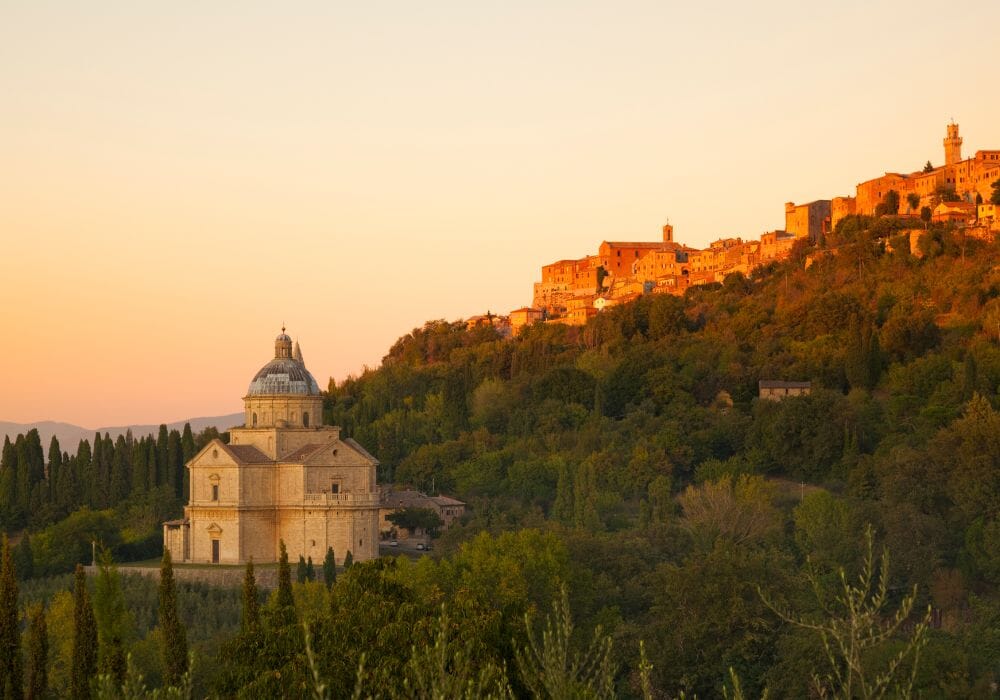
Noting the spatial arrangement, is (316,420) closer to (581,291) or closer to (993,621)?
(993,621)

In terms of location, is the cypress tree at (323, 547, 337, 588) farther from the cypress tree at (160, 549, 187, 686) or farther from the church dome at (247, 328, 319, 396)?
the cypress tree at (160, 549, 187, 686)

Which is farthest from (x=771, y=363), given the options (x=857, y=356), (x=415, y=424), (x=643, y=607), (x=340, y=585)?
(x=340, y=585)

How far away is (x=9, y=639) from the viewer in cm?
2823

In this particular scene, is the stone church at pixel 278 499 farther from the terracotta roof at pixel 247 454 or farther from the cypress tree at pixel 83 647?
the cypress tree at pixel 83 647

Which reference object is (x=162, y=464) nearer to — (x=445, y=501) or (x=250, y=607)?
(x=445, y=501)

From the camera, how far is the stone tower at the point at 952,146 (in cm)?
9894

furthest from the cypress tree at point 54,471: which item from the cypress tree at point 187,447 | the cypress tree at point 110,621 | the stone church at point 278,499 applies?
the cypress tree at point 110,621

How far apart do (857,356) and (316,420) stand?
26053mm

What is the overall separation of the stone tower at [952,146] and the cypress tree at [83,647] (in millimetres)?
80482

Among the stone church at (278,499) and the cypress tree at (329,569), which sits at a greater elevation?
the stone church at (278,499)

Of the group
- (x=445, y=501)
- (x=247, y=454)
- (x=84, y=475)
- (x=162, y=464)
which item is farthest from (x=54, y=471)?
(x=445, y=501)

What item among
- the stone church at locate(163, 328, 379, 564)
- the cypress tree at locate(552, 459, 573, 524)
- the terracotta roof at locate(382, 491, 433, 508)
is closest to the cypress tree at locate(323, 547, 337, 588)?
the stone church at locate(163, 328, 379, 564)

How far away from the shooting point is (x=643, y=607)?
41344 mm

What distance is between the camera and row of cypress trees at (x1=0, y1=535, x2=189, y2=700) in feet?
92.0
